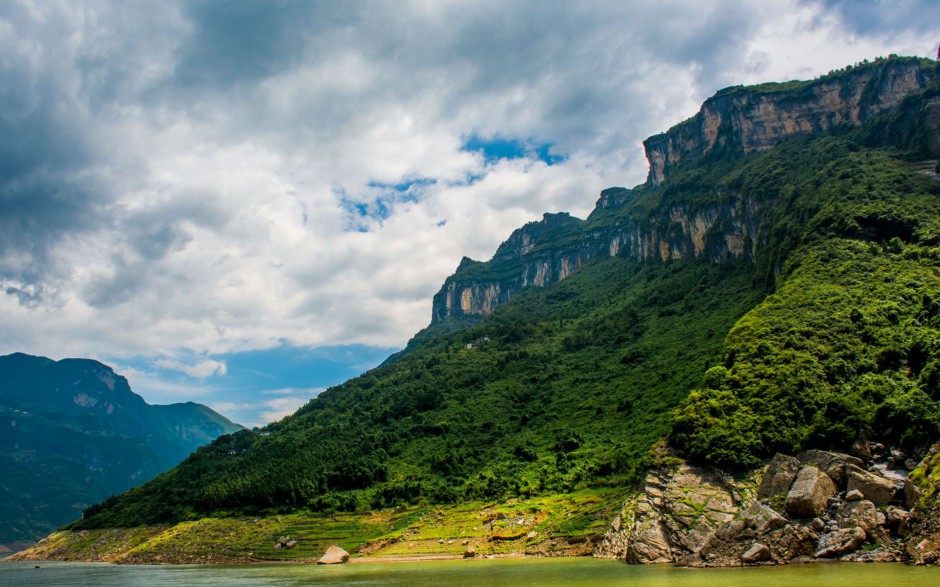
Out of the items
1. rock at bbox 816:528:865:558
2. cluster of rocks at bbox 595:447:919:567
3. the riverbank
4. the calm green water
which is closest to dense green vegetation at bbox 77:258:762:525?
the riverbank

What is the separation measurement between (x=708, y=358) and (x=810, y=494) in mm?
53808

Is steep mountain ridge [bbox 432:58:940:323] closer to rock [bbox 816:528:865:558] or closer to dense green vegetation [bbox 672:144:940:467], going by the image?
dense green vegetation [bbox 672:144:940:467]

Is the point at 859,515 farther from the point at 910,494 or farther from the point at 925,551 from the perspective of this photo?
the point at 925,551

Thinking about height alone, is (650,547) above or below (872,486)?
below

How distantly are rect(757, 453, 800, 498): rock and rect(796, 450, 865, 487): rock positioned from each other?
3.15 feet

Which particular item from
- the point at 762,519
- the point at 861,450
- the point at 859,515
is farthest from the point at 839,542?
the point at 861,450

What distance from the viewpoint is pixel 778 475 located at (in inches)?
1848

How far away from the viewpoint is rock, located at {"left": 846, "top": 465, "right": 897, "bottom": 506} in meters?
37.9

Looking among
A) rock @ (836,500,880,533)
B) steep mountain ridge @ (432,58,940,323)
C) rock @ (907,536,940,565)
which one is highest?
steep mountain ridge @ (432,58,940,323)

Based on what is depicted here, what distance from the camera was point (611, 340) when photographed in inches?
5684

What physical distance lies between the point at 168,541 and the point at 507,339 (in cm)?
10703

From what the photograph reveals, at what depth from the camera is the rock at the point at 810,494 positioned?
40.9 m

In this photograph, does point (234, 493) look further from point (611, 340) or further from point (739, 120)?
point (739, 120)

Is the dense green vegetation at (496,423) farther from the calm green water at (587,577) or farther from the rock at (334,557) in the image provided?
the calm green water at (587,577)
